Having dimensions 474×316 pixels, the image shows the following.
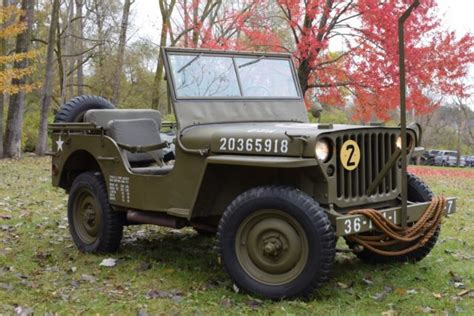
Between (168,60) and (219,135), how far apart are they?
1137mm

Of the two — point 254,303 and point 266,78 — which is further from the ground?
point 266,78

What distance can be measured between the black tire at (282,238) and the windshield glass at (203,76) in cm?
140

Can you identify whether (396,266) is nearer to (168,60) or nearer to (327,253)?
(327,253)

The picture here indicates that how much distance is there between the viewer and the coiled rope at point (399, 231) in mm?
4504

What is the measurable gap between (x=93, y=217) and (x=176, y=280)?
4.84ft

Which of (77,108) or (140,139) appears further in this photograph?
(77,108)

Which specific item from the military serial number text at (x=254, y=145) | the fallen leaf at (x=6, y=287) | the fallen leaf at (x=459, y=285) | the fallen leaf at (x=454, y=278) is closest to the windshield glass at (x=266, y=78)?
the military serial number text at (x=254, y=145)

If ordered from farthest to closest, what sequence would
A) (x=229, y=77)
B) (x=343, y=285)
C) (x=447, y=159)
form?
(x=447, y=159), (x=229, y=77), (x=343, y=285)

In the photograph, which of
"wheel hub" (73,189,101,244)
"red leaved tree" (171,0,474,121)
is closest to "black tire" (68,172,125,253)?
"wheel hub" (73,189,101,244)

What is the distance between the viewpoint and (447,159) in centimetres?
4594

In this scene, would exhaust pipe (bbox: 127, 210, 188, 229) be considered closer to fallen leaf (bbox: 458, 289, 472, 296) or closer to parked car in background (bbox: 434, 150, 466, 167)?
fallen leaf (bbox: 458, 289, 472, 296)

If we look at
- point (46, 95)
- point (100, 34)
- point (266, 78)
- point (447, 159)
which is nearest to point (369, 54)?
point (266, 78)

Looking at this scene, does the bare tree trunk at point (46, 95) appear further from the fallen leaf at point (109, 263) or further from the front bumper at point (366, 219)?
the front bumper at point (366, 219)

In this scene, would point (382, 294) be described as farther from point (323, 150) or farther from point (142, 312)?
point (142, 312)
